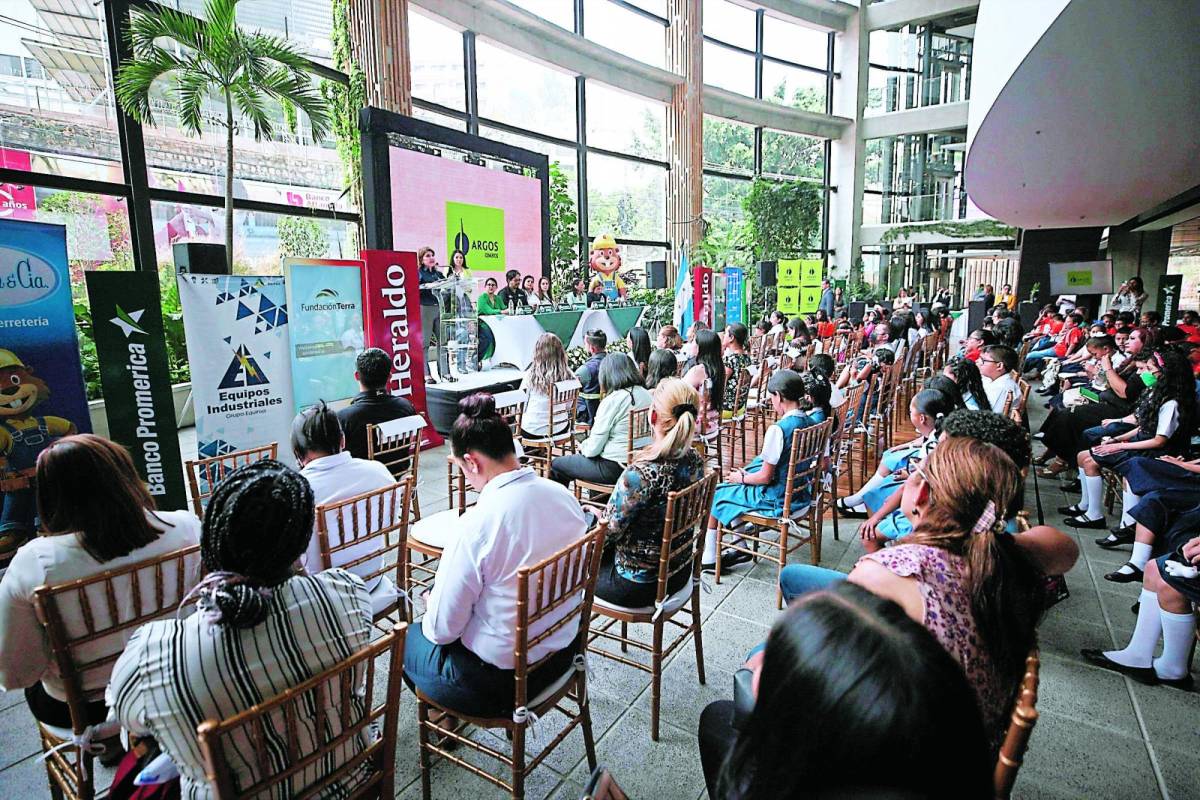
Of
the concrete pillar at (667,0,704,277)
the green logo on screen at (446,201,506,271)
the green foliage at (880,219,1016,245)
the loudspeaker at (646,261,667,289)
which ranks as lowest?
the loudspeaker at (646,261,667,289)

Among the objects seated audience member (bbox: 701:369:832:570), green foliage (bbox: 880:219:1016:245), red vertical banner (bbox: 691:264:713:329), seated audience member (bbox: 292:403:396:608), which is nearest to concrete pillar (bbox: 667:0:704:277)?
red vertical banner (bbox: 691:264:713:329)

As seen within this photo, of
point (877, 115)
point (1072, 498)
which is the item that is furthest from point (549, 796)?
point (877, 115)

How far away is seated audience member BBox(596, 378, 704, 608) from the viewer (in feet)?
7.04

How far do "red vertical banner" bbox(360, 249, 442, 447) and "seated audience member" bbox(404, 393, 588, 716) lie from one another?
11.8ft

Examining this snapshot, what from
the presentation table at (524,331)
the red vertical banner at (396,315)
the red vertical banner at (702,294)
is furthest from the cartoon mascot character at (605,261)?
the red vertical banner at (396,315)

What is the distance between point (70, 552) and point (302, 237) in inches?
262

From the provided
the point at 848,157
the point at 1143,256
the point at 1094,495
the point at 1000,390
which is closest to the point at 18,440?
the point at 1000,390

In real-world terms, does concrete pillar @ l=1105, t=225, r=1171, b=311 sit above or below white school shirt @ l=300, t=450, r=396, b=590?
above

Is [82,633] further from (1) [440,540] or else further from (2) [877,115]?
(2) [877,115]

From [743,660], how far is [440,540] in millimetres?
1300

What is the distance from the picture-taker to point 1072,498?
431 cm

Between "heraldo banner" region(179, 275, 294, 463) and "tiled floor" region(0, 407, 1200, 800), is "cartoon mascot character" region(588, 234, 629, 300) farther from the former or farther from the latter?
"tiled floor" region(0, 407, 1200, 800)

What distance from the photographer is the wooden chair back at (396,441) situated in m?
3.17

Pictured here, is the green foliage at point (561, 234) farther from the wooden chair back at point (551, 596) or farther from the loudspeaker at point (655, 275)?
the wooden chair back at point (551, 596)
